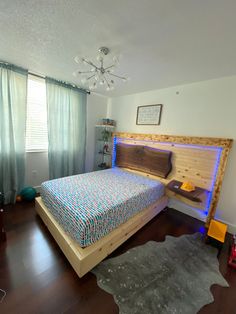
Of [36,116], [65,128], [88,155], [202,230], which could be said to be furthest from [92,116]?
[202,230]

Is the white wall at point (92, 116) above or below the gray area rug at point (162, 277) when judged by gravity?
above

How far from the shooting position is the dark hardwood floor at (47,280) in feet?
3.94

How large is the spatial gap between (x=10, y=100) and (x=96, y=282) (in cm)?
301

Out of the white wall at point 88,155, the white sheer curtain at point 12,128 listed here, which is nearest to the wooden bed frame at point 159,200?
the white sheer curtain at point 12,128

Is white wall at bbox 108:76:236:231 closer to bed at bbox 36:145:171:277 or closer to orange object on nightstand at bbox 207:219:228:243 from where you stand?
orange object on nightstand at bbox 207:219:228:243

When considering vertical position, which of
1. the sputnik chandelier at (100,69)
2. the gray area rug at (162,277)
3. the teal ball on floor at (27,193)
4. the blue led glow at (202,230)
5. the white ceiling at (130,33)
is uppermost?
the white ceiling at (130,33)

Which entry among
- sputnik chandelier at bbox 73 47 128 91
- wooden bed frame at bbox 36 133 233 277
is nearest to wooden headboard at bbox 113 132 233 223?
wooden bed frame at bbox 36 133 233 277

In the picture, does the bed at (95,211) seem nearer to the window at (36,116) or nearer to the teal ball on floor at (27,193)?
the teal ball on floor at (27,193)

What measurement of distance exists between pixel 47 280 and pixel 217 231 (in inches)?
92.7

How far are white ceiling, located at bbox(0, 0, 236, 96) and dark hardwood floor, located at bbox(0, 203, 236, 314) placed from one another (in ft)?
8.32

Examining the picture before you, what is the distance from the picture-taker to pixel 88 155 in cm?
401

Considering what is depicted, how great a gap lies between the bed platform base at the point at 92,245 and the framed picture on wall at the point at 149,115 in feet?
6.39

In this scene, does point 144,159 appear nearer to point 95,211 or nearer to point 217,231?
point 217,231

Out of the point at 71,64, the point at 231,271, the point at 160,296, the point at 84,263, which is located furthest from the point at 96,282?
the point at 71,64
